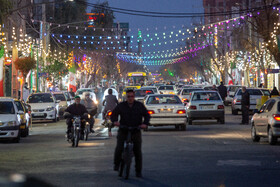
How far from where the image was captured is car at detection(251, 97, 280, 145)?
17719 millimetres

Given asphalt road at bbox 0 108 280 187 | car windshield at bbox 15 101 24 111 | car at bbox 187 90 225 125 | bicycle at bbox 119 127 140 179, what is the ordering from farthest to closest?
car at bbox 187 90 225 125, car windshield at bbox 15 101 24 111, bicycle at bbox 119 127 140 179, asphalt road at bbox 0 108 280 187

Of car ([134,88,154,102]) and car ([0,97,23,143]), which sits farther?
car ([134,88,154,102])

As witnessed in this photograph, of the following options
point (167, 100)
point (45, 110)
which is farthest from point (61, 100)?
point (167, 100)

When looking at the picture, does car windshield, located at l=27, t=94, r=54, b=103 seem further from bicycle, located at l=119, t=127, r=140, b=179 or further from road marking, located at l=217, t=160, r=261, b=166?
bicycle, located at l=119, t=127, r=140, b=179

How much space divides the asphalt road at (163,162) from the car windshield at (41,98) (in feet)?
50.6

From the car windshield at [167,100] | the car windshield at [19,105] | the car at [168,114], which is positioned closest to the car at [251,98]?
the car windshield at [167,100]

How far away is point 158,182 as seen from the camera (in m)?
10.5

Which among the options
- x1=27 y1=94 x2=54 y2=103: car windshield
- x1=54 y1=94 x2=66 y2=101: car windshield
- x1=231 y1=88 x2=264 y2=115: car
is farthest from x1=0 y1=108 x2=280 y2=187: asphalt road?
x1=54 y1=94 x2=66 y2=101: car windshield

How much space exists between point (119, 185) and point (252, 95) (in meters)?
29.0

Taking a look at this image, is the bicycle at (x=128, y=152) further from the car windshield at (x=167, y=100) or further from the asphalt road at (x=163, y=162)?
the car windshield at (x=167, y=100)

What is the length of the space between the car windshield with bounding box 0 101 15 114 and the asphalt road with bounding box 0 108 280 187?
2060mm

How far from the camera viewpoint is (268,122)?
18328 mm

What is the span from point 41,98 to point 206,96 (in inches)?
424

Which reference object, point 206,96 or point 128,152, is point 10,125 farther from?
point 206,96
